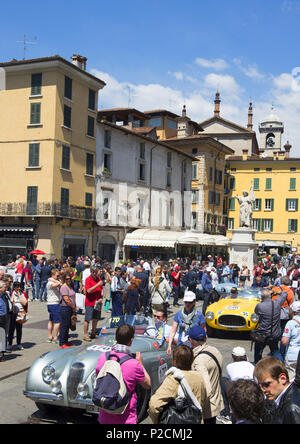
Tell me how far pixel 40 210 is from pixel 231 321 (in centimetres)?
2305

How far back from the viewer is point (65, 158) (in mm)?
34781

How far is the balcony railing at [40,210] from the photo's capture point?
33156mm

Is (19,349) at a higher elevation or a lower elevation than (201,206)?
lower

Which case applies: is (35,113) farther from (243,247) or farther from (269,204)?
(269,204)

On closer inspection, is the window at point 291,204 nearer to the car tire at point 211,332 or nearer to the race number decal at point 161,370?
the car tire at point 211,332

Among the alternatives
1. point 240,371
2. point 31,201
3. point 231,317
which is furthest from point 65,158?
point 240,371

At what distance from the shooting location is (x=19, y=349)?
10.7m

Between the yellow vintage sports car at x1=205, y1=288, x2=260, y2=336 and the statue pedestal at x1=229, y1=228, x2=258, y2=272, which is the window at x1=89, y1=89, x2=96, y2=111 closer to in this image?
the statue pedestal at x1=229, y1=228, x2=258, y2=272

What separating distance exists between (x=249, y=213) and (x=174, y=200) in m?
20.1

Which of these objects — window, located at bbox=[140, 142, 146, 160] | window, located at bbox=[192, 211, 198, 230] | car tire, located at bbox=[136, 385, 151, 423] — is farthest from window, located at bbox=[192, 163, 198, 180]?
car tire, located at bbox=[136, 385, 151, 423]

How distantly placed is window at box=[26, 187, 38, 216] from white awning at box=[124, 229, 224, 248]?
9.01m

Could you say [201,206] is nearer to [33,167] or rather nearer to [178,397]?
[33,167]

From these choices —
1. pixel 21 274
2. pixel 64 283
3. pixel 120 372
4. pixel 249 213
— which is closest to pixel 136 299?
pixel 64 283

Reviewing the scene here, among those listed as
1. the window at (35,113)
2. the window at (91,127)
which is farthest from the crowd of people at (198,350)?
the window at (91,127)
